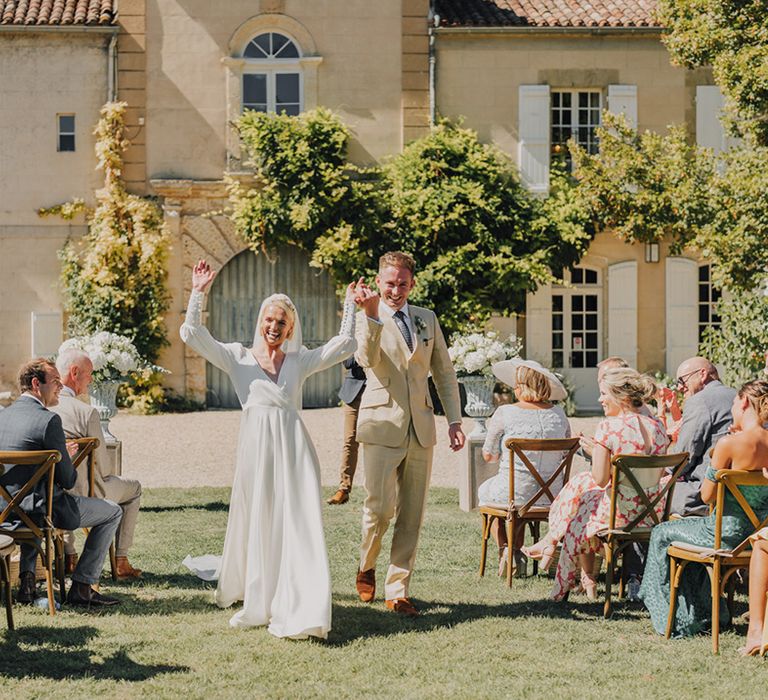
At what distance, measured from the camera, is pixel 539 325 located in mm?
17734

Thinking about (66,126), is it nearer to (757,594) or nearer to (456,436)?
(456,436)

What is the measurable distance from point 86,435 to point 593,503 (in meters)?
2.89

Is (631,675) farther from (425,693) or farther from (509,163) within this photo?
(509,163)

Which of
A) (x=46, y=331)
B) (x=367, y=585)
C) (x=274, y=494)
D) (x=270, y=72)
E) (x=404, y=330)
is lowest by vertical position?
(x=367, y=585)

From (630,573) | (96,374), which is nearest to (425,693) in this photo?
(630,573)

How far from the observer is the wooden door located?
17.8m

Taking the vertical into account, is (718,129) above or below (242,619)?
above

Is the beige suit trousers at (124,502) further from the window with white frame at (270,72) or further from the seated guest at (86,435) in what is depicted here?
the window with white frame at (270,72)

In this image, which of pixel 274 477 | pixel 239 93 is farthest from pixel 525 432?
pixel 239 93

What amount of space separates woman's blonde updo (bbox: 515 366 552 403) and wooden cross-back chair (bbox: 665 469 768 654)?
1.67 meters

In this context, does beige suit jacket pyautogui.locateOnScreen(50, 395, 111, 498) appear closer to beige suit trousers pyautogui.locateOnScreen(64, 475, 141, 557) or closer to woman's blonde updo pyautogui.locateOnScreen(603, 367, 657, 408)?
beige suit trousers pyautogui.locateOnScreen(64, 475, 141, 557)

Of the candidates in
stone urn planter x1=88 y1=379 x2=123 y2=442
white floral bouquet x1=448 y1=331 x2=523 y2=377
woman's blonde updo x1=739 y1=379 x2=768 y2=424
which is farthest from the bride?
white floral bouquet x1=448 y1=331 x2=523 y2=377

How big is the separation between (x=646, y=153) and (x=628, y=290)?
2.47 m

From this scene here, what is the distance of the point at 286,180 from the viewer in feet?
55.7
